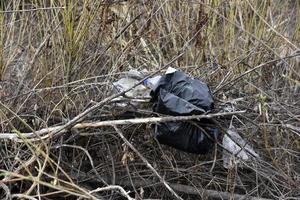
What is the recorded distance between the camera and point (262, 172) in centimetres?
291

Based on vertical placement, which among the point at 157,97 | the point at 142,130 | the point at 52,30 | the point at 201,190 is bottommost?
the point at 201,190

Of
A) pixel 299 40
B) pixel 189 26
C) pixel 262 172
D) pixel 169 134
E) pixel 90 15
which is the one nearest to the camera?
pixel 169 134

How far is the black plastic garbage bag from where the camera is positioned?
2.70 metres

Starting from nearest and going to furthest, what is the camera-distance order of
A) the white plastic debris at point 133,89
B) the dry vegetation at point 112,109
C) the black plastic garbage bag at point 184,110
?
the black plastic garbage bag at point 184,110 → the dry vegetation at point 112,109 → the white plastic debris at point 133,89

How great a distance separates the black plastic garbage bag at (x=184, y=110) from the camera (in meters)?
2.70

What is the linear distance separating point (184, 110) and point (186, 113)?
3cm

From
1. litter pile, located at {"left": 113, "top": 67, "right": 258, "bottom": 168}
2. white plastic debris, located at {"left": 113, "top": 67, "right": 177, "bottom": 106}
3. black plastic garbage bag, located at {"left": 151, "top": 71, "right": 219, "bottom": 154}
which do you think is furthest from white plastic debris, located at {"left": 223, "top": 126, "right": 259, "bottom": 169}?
white plastic debris, located at {"left": 113, "top": 67, "right": 177, "bottom": 106}

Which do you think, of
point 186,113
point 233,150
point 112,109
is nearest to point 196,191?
point 233,150

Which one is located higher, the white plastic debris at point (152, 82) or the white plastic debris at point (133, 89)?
the white plastic debris at point (152, 82)

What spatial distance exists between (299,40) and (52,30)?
7.46ft

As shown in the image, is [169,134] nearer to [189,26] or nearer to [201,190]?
[201,190]

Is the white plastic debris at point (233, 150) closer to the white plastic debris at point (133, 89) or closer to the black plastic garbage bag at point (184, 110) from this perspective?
the black plastic garbage bag at point (184, 110)

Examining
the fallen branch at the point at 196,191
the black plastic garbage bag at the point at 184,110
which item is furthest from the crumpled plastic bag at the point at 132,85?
the fallen branch at the point at 196,191

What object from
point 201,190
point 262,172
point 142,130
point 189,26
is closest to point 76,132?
point 142,130
